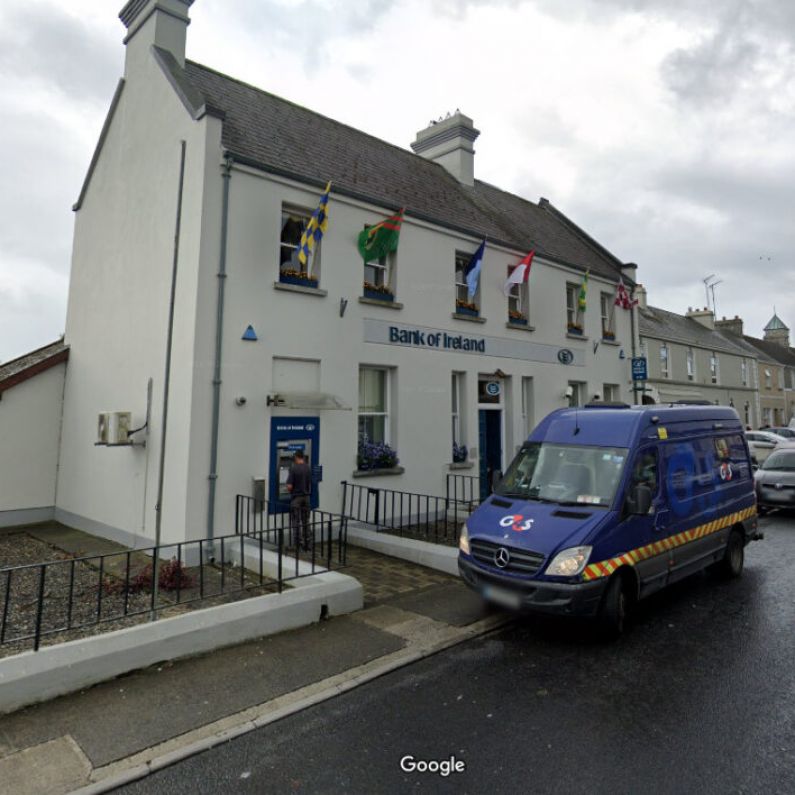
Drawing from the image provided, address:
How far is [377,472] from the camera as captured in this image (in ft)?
38.0

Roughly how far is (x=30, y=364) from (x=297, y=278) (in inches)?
300

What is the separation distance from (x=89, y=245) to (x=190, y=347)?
685 cm

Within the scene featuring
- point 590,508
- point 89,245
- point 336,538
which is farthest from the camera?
point 89,245

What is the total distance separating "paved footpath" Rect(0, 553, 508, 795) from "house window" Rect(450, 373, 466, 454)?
7.00 metres

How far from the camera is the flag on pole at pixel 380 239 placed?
458 inches

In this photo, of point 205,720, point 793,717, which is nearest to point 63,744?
point 205,720

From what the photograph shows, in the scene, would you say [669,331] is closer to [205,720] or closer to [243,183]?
[243,183]

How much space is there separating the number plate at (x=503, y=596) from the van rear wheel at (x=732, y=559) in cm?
441

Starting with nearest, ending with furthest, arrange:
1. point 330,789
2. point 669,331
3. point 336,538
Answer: point 330,789 < point 336,538 < point 669,331

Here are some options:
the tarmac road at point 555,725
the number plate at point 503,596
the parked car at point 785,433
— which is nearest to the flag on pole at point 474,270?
the number plate at point 503,596

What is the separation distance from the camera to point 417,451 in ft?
41.0

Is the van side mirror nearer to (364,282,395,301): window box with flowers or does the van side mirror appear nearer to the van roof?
the van roof

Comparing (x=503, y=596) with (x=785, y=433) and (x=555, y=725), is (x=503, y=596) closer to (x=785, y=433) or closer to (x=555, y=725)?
(x=555, y=725)

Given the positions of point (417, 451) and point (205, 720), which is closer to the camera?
point (205, 720)
